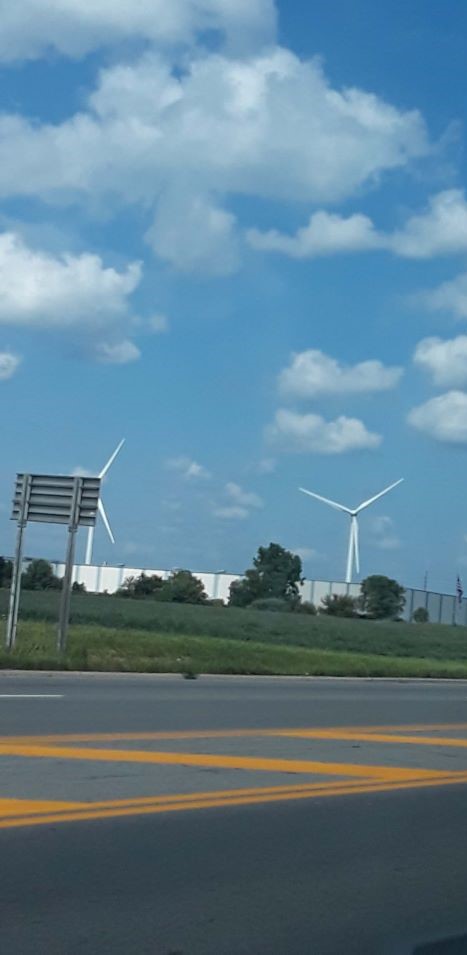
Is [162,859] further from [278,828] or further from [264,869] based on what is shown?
[278,828]

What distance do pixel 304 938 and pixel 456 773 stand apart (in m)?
6.56

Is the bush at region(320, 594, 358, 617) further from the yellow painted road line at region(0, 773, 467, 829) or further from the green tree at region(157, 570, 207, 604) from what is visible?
the yellow painted road line at region(0, 773, 467, 829)

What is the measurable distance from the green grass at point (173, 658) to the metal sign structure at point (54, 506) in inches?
53.7

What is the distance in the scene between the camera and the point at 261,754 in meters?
13.0

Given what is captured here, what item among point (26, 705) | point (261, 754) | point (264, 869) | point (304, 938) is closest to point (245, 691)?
point (26, 705)

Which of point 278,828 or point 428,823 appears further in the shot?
point 428,823

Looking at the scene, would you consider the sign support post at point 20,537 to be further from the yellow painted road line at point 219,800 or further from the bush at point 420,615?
the bush at point 420,615

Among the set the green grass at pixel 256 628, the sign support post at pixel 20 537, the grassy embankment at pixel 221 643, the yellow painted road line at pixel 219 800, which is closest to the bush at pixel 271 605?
the grassy embankment at pixel 221 643

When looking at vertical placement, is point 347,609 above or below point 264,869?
above

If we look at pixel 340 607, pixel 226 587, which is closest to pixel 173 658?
pixel 340 607

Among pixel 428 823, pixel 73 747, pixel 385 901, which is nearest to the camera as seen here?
pixel 385 901

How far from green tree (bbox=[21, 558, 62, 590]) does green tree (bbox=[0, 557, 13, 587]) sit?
5.53 m

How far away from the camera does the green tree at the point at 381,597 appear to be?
3295 inches

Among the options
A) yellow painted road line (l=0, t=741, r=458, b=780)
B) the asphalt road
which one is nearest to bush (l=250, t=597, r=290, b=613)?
the asphalt road
